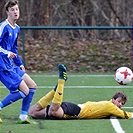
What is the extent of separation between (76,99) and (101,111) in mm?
2229

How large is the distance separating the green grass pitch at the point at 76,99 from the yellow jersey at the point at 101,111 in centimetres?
20

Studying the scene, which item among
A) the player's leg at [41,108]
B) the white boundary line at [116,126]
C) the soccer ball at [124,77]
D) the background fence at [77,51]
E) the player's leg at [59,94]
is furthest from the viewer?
the background fence at [77,51]

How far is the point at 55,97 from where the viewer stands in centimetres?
939

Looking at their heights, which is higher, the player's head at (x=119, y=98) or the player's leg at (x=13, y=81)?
the player's leg at (x=13, y=81)

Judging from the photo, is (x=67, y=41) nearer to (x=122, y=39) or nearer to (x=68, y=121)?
(x=122, y=39)

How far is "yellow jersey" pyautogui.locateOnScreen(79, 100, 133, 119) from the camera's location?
948 cm

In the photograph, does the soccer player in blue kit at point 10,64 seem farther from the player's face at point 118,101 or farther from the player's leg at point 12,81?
the player's face at point 118,101

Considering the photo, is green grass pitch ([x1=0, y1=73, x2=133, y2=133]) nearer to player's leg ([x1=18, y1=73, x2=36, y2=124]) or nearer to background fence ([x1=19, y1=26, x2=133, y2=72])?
player's leg ([x1=18, y1=73, x2=36, y2=124])

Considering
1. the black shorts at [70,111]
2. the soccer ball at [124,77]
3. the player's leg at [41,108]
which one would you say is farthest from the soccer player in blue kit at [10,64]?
the soccer ball at [124,77]

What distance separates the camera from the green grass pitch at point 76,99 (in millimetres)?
8531

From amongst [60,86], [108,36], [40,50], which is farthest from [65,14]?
[60,86]

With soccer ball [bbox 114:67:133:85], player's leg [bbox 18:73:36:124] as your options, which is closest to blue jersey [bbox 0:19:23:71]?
player's leg [bbox 18:73:36:124]

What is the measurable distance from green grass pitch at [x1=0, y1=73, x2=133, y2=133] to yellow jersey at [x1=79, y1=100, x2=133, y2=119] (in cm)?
20

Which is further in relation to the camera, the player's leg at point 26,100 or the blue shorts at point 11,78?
the player's leg at point 26,100
